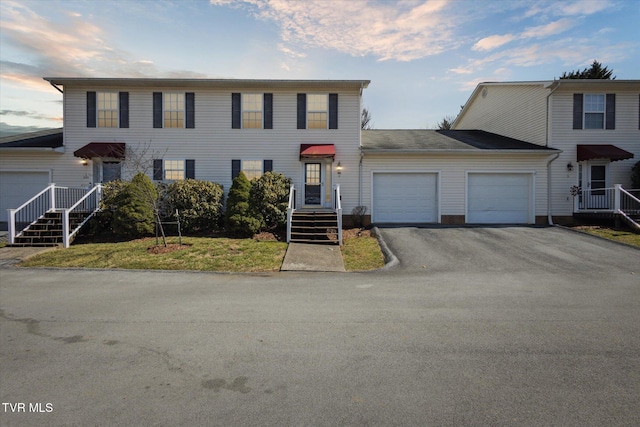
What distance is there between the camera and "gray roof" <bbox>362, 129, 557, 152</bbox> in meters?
15.1

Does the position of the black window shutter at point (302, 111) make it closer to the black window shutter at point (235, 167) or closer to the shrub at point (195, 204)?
the black window shutter at point (235, 167)

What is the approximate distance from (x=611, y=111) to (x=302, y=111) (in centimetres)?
1348

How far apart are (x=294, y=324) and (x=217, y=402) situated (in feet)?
6.36

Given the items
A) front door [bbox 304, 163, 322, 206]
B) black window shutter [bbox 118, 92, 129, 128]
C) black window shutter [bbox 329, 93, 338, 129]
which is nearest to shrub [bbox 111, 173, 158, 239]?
black window shutter [bbox 118, 92, 129, 128]

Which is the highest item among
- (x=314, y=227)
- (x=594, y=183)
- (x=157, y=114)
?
(x=157, y=114)

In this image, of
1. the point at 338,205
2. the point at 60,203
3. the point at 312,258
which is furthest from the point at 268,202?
the point at 60,203

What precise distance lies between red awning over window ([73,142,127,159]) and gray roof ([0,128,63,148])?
1.67 m

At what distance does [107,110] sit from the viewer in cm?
1508

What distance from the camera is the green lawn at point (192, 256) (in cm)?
896

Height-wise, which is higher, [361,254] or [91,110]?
[91,110]

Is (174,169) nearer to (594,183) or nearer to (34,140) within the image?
(34,140)

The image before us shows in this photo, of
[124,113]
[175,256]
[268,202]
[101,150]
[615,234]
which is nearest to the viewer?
[175,256]

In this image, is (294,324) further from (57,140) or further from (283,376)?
(57,140)

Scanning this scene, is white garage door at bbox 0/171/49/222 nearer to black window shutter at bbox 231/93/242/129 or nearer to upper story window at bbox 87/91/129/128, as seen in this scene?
upper story window at bbox 87/91/129/128
